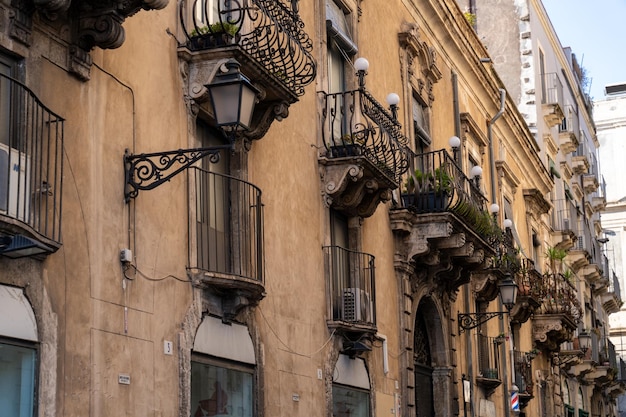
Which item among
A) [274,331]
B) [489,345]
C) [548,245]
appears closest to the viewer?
[274,331]

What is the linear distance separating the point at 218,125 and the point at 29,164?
6.14ft

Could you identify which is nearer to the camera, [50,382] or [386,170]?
[50,382]

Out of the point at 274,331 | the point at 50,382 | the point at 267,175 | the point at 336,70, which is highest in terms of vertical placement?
the point at 336,70

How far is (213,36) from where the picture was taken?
11352 mm


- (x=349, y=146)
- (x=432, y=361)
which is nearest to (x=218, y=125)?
(x=349, y=146)

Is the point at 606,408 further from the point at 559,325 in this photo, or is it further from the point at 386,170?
the point at 386,170

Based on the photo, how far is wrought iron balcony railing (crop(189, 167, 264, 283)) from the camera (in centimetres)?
1153

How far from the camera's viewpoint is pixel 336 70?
53.6 ft

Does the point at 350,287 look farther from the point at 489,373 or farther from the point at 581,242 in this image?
the point at 581,242

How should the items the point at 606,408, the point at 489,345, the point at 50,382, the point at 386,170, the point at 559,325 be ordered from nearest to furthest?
the point at 50,382, the point at 386,170, the point at 489,345, the point at 559,325, the point at 606,408

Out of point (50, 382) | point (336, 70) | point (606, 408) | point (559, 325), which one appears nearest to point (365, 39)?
point (336, 70)

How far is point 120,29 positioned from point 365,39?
847 centimetres

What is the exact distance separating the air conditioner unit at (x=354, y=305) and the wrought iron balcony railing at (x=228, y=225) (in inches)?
109

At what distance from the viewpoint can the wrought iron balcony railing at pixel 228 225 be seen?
11.5 m
